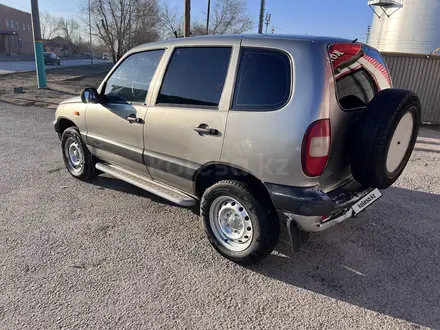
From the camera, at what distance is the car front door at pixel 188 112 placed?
109 inches

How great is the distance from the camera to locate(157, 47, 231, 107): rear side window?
2842mm

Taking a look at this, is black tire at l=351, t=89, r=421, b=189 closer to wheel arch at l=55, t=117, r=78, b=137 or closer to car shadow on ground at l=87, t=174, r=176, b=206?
car shadow on ground at l=87, t=174, r=176, b=206

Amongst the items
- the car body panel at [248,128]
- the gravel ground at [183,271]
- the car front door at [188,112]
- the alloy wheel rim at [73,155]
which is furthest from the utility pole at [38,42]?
the car front door at [188,112]

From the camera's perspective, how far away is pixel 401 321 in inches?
90.3

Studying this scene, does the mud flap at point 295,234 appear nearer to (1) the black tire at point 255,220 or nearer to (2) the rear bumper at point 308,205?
(2) the rear bumper at point 308,205

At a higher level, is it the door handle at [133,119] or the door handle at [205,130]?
the door handle at [205,130]

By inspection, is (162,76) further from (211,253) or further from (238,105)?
(211,253)

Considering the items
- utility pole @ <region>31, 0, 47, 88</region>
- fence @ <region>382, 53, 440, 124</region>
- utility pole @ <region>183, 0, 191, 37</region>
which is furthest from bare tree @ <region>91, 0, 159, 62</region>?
fence @ <region>382, 53, 440, 124</region>

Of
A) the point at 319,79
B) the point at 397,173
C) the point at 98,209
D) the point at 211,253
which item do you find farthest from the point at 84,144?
the point at 397,173

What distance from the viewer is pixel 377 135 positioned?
2.43 metres

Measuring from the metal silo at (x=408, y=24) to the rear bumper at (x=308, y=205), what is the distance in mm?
28292

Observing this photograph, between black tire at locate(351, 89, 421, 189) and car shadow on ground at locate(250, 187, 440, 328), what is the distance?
2.65 feet

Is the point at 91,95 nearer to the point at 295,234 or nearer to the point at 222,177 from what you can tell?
the point at 222,177

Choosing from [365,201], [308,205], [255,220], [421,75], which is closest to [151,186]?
[255,220]
